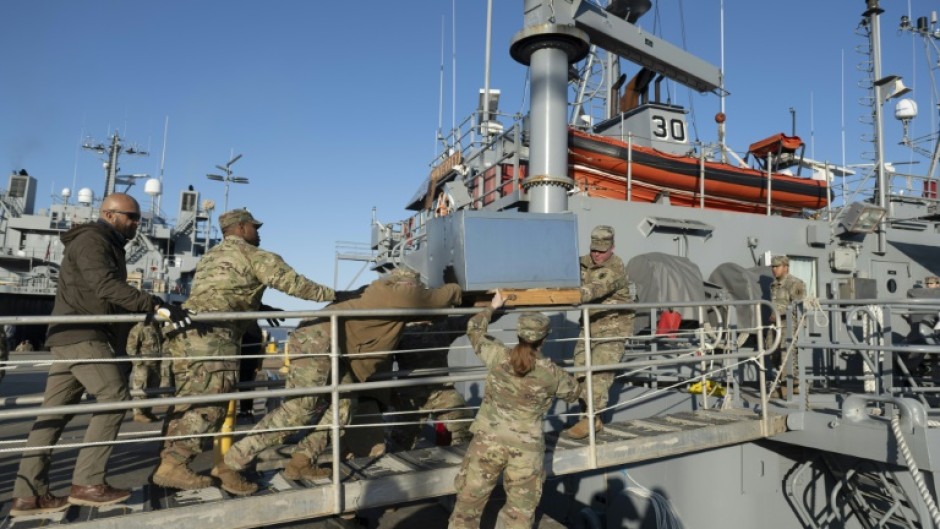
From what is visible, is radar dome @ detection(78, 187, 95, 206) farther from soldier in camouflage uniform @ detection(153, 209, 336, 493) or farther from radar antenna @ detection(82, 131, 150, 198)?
soldier in camouflage uniform @ detection(153, 209, 336, 493)

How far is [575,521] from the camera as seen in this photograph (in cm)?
600

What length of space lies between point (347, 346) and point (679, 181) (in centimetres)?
695

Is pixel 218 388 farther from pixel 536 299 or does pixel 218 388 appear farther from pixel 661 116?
pixel 661 116

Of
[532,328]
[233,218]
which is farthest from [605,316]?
[233,218]

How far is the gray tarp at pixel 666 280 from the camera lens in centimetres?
721

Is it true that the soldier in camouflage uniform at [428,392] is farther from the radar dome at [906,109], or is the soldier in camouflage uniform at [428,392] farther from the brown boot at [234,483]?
the radar dome at [906,109]

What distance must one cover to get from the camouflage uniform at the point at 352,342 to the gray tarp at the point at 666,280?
391cm

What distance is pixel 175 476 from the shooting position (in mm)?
3348

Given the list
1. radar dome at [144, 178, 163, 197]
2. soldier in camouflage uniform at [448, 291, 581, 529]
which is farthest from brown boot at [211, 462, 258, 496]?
radar dome at [144, 178, 163, 197]

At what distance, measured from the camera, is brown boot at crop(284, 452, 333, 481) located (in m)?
3.57

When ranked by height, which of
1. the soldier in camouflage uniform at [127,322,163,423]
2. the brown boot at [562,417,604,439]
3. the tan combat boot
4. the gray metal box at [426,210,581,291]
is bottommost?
the tan combat boot

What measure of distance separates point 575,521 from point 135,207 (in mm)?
4966

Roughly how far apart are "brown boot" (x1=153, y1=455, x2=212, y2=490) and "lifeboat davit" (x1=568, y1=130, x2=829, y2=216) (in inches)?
263

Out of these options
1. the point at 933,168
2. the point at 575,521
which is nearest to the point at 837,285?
the point at 933,168
